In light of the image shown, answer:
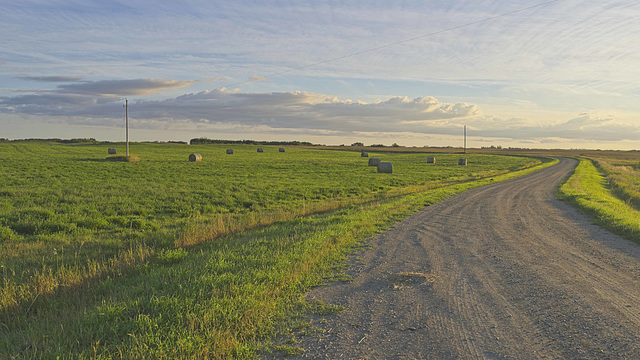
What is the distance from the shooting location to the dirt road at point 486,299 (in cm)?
534

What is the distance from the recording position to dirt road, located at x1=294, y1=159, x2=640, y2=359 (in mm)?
5340

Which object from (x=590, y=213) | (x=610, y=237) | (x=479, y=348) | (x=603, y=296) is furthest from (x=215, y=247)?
(x=590, y=213)

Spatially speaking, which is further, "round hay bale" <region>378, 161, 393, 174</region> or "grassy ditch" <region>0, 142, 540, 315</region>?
"round hay bale" <region>378, 161, 393, 174</region>

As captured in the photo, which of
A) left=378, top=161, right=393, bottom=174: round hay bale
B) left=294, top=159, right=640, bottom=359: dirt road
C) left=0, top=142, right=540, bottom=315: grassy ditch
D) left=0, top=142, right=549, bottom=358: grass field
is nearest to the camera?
left=0, top=142, right=549, bottom=358: grass field

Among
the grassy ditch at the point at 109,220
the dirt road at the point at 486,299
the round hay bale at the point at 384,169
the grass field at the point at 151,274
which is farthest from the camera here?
the round hay bale at the point at 384,169

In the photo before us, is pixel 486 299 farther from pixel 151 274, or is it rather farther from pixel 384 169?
pixel 384 169

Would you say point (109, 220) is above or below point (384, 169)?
below

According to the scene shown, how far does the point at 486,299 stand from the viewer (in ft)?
23.4

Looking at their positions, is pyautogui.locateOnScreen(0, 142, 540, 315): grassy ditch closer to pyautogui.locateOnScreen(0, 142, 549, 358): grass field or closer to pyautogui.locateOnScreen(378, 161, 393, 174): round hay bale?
pyautogui.locateOnScreen(0, 142, 549, 358): grass field

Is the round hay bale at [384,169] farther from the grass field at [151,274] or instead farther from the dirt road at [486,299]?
the dirt road at [486,299]

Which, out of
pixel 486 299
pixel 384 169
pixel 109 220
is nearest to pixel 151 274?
pixel 486 299

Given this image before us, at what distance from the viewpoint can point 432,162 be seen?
7281 centimetres

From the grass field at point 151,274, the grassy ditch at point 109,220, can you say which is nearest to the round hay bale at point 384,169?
the grassy ditch at point 109,220

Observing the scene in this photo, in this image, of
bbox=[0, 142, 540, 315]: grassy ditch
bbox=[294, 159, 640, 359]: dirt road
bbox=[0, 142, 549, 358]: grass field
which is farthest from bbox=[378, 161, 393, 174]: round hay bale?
bbox=[294, 159, 640, 359]: dirt road
